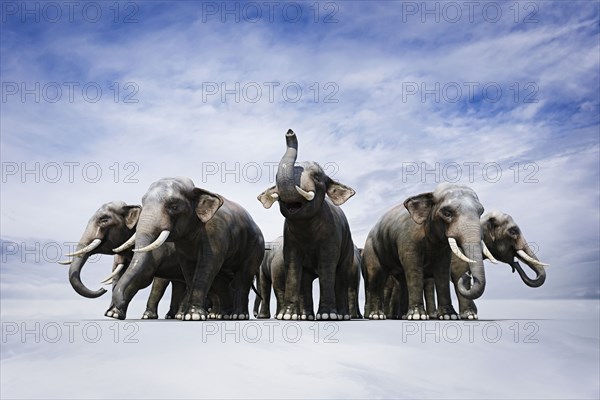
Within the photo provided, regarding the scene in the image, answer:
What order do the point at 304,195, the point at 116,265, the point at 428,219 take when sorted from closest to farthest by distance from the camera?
the point at 304,195
the point at 428,219
the point at 116,265

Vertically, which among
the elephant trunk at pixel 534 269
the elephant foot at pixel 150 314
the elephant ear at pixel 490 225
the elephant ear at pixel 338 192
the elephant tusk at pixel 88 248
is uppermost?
the elephant ear at pixel 338 192

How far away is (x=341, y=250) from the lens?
10.1 metres

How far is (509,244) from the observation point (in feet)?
37.5

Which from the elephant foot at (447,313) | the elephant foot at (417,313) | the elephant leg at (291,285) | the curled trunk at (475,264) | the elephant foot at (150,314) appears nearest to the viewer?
the curled trunk at (475,264)

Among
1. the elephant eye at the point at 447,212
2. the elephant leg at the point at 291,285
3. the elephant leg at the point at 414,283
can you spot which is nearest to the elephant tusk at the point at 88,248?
the elephant leg at the point at 291,285

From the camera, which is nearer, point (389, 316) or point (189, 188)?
point (189, 188)

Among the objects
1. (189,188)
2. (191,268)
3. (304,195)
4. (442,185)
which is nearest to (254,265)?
(191,268)

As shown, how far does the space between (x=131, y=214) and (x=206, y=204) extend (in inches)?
85.5

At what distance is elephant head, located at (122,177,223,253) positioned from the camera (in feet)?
29.4

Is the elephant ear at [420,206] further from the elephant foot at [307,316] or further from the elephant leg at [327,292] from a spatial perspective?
the elephant foot at [307,316]

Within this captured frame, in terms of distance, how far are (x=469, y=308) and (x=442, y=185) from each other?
7.03ft

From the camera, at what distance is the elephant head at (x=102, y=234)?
10898mm

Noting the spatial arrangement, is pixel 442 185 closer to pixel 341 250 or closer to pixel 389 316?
pixel 341 250

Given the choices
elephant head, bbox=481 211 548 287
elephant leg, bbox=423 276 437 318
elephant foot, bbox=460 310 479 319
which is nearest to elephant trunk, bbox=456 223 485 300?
elephant foot, bbox=460 310 479 319
